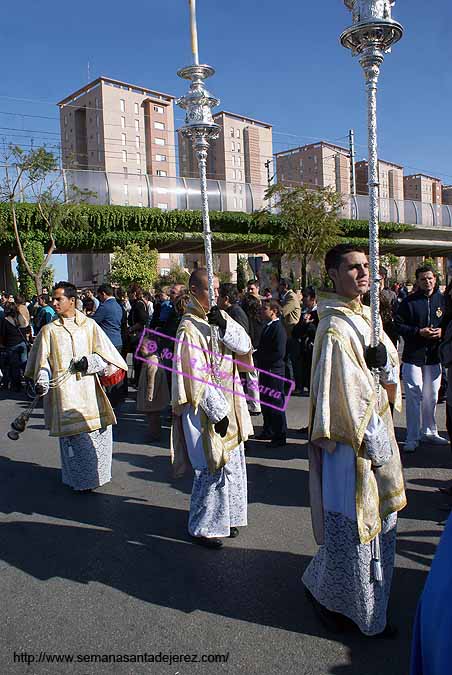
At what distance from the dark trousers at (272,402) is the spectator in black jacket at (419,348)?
57.7 inches

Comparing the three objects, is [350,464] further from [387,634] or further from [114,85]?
[114,85]

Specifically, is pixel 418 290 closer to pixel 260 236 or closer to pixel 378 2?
pixel 378 2

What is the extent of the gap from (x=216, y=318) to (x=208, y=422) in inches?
30.2

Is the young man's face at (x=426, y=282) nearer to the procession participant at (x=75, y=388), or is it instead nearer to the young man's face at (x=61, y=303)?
the procession participant at (x=75, y=388)

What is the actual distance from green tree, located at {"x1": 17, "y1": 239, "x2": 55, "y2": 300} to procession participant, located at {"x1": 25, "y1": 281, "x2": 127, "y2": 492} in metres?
25.6

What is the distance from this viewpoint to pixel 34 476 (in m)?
6.05

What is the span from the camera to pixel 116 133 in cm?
7719

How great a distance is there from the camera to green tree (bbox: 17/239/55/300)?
2988 centimetres

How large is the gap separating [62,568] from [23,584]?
Result: 0.28m

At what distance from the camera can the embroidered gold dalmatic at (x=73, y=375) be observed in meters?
5.29

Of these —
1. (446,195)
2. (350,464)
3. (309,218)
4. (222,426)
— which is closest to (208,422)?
(222,426)

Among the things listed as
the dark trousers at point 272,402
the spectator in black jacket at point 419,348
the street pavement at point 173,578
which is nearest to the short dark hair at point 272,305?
the dark trousers at point 272,402

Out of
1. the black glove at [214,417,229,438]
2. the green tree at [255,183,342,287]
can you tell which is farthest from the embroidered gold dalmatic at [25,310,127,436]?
the green tree at [255,183,342,287]

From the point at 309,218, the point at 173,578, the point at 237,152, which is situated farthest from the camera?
the point at 237,152
